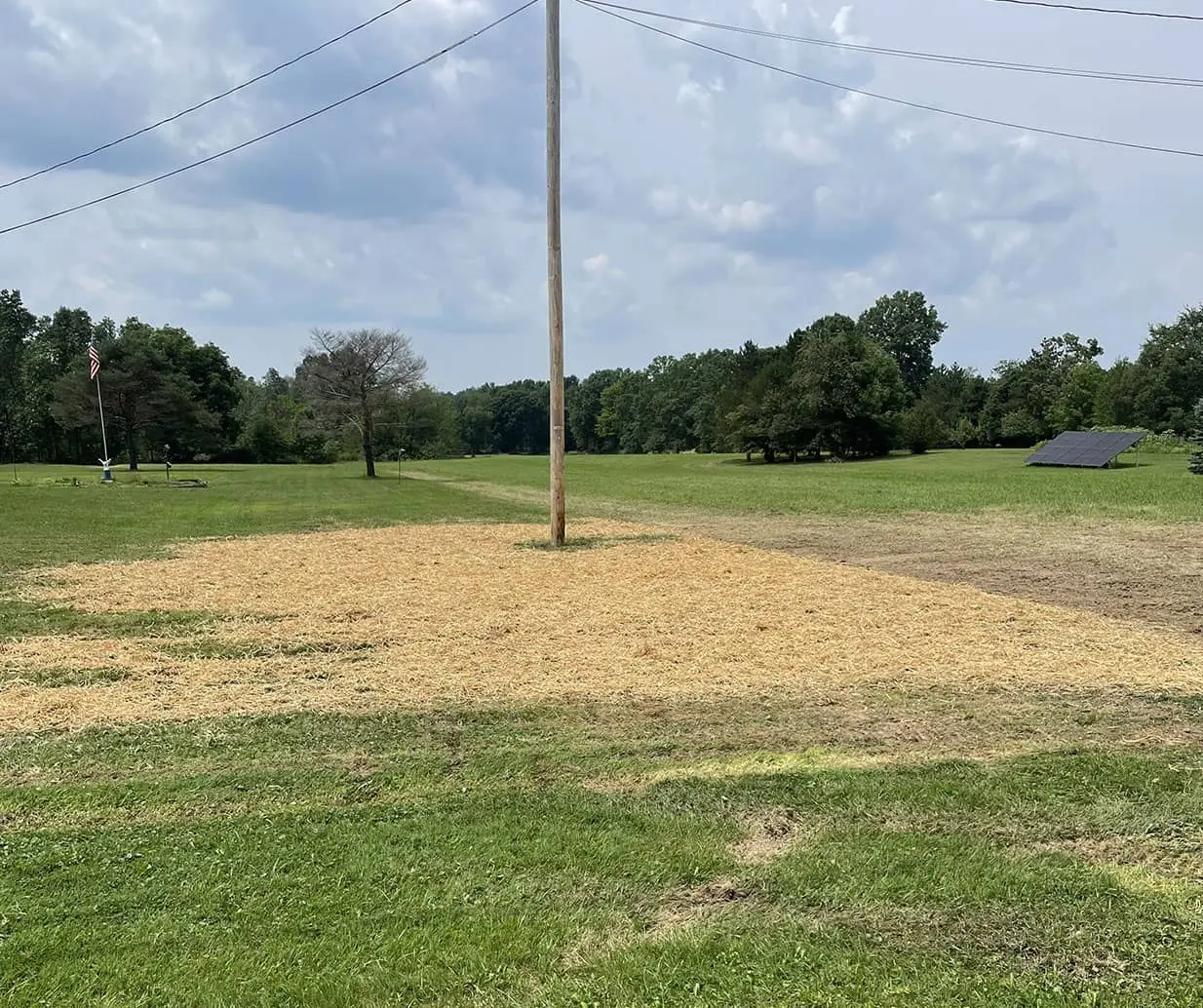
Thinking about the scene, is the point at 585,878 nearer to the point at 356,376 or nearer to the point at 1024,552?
the point at 1024,552

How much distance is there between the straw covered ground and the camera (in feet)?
20.5

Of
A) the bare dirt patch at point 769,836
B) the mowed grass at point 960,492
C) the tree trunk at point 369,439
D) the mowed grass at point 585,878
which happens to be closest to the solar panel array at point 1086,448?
the mowed grass at point 960,492

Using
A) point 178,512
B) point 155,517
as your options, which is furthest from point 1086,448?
point 155,517

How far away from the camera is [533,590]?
35.6 ft

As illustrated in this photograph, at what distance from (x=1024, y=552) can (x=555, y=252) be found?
29.6 feet

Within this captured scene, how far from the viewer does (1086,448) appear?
44750mm

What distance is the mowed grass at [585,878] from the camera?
2656mm

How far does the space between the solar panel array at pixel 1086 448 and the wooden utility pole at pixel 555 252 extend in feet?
117

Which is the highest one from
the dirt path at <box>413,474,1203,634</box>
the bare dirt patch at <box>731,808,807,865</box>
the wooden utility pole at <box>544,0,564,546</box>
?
the wooden utility pole at <box>544,0,564,546</box>

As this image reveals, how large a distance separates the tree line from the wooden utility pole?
31411mm

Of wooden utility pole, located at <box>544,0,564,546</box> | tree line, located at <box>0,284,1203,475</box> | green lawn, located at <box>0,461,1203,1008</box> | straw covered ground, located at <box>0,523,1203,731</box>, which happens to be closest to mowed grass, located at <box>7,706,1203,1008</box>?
green lawn, located at <box>0,461,1203,1008</box>

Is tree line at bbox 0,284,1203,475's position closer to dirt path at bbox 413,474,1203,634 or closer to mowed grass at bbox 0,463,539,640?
mowed grass at bbox 0,463,539,640

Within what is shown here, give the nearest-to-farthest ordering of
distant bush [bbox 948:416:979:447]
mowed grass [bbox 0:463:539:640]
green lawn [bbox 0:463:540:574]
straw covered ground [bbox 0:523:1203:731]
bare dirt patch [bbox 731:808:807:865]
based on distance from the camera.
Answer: bare dirt patch [bbox 731:808:807:865] → straw covered ground [bbox 0:523:1203:731] → mowed grass [bbox 0:463:539:640] → green lawn [bbox 0:463:540:574] → distant bush [bbox 948:416:979:447]

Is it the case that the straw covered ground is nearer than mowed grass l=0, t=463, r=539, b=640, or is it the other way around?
the straw covered ground
